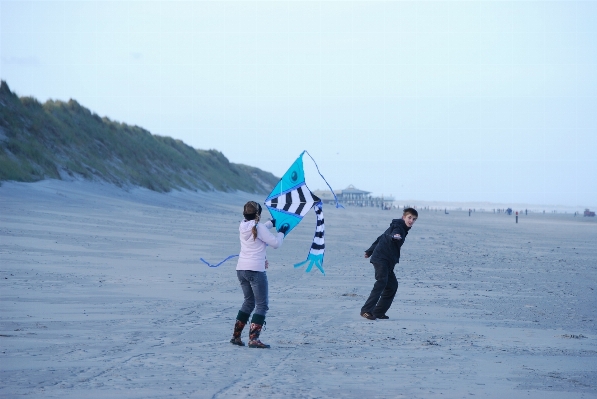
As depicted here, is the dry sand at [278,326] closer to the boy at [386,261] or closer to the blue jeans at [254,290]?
the boy at [386,261]

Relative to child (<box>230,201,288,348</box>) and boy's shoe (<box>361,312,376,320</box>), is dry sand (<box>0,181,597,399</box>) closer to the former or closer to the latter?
boy's shoe (<box>361,312,376,320</box>)

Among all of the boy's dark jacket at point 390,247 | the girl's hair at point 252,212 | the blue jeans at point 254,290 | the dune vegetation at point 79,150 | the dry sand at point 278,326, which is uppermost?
the dune vegetation at point 79,150

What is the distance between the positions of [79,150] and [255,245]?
1313 inches

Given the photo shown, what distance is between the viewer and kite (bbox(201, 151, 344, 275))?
9070mm

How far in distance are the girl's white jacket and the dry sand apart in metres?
0.86

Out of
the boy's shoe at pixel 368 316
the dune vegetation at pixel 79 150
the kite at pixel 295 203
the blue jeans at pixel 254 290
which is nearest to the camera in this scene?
the blue jeans at pixel 254 290

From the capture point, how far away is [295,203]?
362 inches

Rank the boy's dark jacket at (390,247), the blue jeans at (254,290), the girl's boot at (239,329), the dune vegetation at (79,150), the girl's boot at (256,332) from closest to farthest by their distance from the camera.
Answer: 1. the girl's boot at (256,332)
2. the girl's boot at (239,329)
3. the blue jeans at (254,290)
4. the boy's dark jacket at (390,247)
5. the dune vegetation at (79,150)

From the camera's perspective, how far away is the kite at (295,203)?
907 centimetres

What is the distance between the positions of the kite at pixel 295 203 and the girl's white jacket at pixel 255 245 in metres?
0.90

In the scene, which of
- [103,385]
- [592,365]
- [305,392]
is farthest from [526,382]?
[103,385]

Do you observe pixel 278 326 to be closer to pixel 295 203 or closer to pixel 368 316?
pixel 368 316

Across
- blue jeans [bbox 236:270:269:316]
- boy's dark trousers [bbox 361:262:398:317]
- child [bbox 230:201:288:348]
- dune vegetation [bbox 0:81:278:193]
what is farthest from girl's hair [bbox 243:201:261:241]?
dune vegetation [bbox 0:81:278:193]

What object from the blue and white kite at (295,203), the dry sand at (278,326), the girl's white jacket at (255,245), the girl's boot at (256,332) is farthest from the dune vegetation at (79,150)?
the girl's boot at (256,332)
